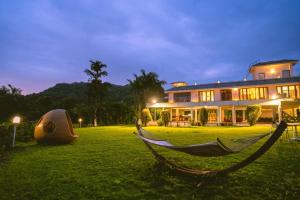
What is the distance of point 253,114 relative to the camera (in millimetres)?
21078

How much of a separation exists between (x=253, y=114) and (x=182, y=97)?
11.6m

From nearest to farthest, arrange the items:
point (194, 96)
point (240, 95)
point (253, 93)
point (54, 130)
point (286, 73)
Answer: point (54, 130), point (253, 93), point (240, 95), point (286, 73), point (194, 96)

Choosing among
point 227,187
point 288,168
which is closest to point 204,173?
point 227,187

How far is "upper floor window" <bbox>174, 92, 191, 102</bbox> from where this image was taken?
2995 cm

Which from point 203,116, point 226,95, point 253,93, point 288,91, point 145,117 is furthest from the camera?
point 226,95

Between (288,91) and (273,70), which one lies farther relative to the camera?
(273,70)

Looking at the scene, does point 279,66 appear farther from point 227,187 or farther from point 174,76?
point 174,76

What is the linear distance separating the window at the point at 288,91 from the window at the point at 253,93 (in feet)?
5.22

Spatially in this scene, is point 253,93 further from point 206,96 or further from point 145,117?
point 145,117

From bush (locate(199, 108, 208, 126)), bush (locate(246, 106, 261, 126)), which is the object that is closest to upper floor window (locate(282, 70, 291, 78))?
bush (locate(246, 106, 261, 126))

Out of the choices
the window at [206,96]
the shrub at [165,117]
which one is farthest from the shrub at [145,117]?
the window at [206,96]

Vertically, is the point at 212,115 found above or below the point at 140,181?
above

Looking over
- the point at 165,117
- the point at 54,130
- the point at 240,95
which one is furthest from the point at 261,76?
the point at 54,130

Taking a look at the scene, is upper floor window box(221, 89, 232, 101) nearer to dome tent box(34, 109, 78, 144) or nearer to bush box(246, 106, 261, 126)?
bush box(246, 106, 261, 126)
